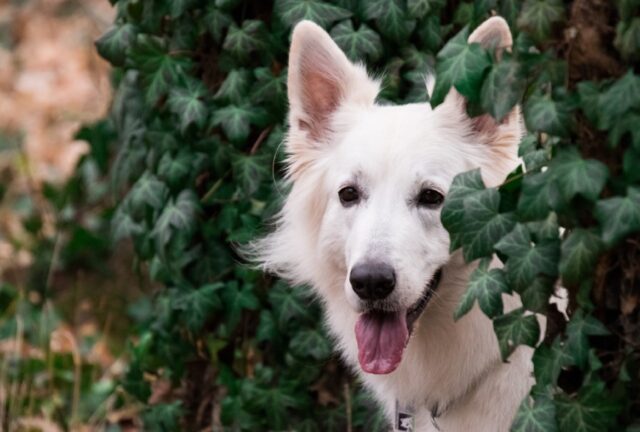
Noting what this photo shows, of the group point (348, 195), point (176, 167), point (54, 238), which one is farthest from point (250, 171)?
point (54, 238)

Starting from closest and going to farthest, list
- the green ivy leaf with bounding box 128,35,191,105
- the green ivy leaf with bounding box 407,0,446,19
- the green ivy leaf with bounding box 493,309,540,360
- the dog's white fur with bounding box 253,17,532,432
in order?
the green ivy leaf with bounding box 493,309,540,360 → the dog's white fur with bounding box 253,17,532,432 → the green ivy leaf with bounding box 407,0,446,19 → the green ivy leaf with bounding box 128,35,191,105

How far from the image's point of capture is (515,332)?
290 centimetres

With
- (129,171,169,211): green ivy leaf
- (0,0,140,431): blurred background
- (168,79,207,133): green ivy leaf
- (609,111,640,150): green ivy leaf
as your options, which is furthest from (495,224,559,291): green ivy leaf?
(0,0,140,431): blurred background

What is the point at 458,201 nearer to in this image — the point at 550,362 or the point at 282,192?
the point at 550,362

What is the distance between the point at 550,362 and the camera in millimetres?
2805

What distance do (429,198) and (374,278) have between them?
392 millimetres

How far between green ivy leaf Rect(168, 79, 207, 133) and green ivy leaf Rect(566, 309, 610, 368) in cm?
224

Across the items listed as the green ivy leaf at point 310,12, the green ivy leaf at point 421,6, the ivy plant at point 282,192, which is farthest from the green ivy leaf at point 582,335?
the green ivy leaf at point 310,12

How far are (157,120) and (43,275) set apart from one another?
3549 millimetres

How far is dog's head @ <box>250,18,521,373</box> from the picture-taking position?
357cm

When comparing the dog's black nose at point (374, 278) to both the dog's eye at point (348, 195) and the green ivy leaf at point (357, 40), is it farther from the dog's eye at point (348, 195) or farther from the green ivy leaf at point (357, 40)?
the green ivy leaf at point (357, 40)

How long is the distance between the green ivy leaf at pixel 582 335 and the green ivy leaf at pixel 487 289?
0.76ft

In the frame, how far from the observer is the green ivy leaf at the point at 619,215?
2.44 meters

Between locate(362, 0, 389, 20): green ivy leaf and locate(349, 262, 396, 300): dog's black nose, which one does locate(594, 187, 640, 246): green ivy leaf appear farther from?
locate(362, 0, 389, 20): green ivy leaf
